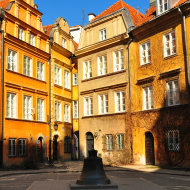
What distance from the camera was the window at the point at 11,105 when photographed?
24.1 metres

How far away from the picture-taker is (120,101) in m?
26.7

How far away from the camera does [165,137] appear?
2192 centimetres

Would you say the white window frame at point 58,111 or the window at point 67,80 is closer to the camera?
the white window frame at point 58,111

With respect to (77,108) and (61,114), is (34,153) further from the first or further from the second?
(77,108)

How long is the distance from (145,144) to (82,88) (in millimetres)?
8807

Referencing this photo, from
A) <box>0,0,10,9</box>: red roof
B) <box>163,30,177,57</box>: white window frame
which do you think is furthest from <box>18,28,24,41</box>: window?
<box>163,30,177,57</box>: white window frame

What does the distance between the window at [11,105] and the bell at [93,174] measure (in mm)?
13813

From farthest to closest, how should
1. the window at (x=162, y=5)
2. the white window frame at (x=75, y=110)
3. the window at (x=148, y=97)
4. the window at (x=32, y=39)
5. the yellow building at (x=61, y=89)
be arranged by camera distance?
the white window frame at (x=75, y=110)
the yellow building at (x=61, y=89)
the window at (x=32, y=39)
the window at (x=148, y=97)
the window at (x=162, y=5)

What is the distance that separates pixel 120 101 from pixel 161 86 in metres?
4.69

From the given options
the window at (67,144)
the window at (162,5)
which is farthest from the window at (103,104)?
the window at (162,5)

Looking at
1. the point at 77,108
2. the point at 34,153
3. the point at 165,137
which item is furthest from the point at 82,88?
the point at 165,137

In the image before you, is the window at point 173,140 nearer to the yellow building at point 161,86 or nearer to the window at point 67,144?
the yellow building at point 161,86

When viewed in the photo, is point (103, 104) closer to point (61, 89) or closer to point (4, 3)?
point (61, 89)

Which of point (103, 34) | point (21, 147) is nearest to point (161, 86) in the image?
point (103, 34)
